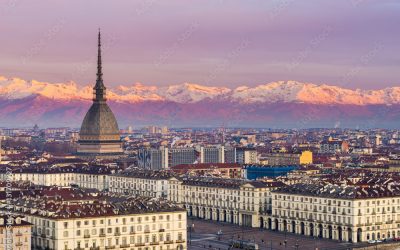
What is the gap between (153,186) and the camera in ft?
534

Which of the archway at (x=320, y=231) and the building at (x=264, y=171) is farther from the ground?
the building at (x=264, y=171)

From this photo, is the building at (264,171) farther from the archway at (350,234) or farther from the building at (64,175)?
the archway at (350,234)

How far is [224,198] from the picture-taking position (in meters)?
144

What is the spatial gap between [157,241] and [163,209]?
399cm

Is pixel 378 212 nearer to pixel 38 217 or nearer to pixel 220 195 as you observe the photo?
pixel 220 195

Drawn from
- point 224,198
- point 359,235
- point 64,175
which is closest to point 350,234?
point 359,235

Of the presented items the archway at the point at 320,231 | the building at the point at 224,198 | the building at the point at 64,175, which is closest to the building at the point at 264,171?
the building at the point at 64,175

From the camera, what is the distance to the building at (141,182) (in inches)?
6339

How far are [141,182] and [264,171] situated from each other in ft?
123

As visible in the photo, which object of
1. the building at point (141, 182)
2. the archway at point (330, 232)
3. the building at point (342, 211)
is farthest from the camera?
the building at point (141, 182)

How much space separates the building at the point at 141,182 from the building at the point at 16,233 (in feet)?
215

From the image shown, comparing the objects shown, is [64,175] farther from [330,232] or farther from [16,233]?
[16,233]

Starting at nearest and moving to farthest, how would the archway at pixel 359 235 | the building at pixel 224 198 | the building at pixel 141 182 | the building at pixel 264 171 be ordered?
the archway at pixel 359 235 → the building at pixel 224 198 → the building at pixel 141 182 → the building at pixel 264 171

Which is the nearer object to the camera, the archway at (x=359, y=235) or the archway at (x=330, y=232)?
the archway at (x=359, y=235)
